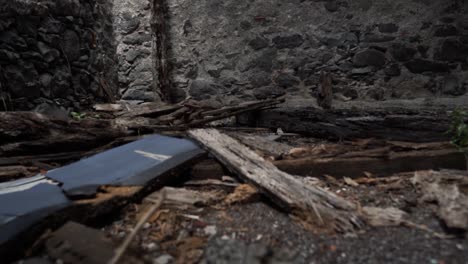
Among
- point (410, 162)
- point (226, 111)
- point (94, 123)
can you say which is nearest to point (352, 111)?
point (410, 162)

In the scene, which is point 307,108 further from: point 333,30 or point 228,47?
point 228,47

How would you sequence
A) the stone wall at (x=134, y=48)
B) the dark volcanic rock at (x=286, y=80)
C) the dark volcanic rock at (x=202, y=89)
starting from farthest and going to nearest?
1. the stone wall at (x=134, y=48)
2. the dark volcanic rock at (x=202, y=89)
3. the dark volcanic rock at (x=286, y=80)

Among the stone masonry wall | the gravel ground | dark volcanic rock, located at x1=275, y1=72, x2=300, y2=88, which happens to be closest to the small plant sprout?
the gravel ground

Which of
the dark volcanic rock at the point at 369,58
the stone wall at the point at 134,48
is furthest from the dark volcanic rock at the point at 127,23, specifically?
the dark volcanic rock at the point at 369,58

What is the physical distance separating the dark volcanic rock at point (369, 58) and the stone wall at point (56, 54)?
3.47 meters

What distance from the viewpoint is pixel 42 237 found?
1297 millimetres

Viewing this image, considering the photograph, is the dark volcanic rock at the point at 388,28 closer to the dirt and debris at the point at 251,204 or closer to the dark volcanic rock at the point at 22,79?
the dirt and debris at the point at 251,204

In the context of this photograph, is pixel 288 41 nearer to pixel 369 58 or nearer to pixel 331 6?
pixel 331 6

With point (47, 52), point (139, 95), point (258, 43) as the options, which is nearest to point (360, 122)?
point (258, 43)

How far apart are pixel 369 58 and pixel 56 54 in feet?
12.7

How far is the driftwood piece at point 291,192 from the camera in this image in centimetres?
149

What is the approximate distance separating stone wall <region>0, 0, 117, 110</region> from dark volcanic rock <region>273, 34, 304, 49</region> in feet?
8.14

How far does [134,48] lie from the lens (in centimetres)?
447

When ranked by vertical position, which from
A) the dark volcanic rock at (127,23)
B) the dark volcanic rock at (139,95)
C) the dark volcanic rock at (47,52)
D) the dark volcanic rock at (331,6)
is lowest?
the dark volcanic rock at (139,95)
